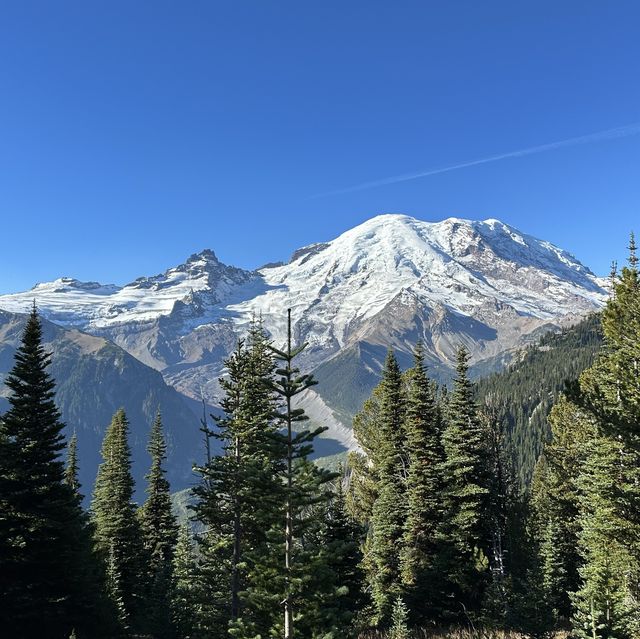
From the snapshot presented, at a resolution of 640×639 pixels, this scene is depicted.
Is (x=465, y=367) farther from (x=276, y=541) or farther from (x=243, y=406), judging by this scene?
(x=276, y=541)

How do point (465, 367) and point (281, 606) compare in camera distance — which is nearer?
point (281, 606)

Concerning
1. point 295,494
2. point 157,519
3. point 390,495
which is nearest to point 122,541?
point 157,519

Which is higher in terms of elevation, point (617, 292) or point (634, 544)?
point (617, 292)

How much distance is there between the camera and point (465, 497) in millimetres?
34562

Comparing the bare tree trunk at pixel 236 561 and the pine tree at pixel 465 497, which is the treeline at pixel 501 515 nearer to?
the pine tree at pixel 465 497

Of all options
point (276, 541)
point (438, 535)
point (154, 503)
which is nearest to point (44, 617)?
point (276, 541)

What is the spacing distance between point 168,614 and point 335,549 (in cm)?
2158

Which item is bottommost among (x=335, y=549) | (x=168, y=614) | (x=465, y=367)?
(x=168, y=614)

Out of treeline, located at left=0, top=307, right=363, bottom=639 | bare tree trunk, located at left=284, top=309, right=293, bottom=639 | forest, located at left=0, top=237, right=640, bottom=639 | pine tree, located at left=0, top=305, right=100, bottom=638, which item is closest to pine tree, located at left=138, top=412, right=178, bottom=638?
forest, located at left=0, top=237, right=640, bottom=639

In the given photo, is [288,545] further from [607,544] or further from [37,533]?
[607,544]

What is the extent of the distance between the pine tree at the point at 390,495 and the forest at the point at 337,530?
0.50 feet

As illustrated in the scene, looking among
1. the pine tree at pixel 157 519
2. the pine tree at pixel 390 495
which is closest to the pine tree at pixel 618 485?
the pine tree at pixel 390 495

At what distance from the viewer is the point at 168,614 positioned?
33.1 m

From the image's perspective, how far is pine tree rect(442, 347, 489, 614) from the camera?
33438mm
